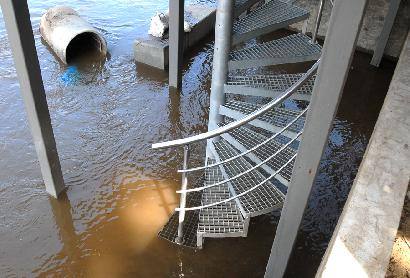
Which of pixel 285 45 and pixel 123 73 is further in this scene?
pixel 123 73

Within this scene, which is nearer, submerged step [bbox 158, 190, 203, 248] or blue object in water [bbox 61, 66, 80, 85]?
submerged step [bbox 158, 190, 203, 248]

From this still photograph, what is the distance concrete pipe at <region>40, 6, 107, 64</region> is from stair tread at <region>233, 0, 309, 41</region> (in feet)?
12.8

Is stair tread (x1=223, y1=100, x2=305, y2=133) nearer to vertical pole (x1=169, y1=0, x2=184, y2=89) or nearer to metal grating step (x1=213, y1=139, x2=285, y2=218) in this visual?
metal grating step (x1=213, y1=139, x2=285, y2=218)

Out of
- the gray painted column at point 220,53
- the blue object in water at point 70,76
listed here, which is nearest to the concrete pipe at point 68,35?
the blue object in water at point 70,76

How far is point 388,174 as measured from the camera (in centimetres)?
282

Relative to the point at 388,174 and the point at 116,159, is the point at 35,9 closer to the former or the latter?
the point at 116,159

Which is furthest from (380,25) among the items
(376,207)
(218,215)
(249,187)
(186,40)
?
(376,207)

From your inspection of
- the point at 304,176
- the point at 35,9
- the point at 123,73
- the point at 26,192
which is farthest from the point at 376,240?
the point at 35,9

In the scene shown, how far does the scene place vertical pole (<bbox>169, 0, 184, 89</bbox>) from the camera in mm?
5906

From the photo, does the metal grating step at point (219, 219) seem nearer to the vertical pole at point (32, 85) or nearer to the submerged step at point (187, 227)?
the submerged step at point (187, 227)

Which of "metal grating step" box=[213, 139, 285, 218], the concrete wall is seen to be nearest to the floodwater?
the concrete wall

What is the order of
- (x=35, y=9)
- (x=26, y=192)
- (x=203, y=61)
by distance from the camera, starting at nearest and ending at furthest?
1. (x=26, y=192)
2. (x=203, y=61)
3. (x=35, y=9)

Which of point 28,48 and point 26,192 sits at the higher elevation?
point 28,48

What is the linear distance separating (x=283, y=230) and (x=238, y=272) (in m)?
1.23
